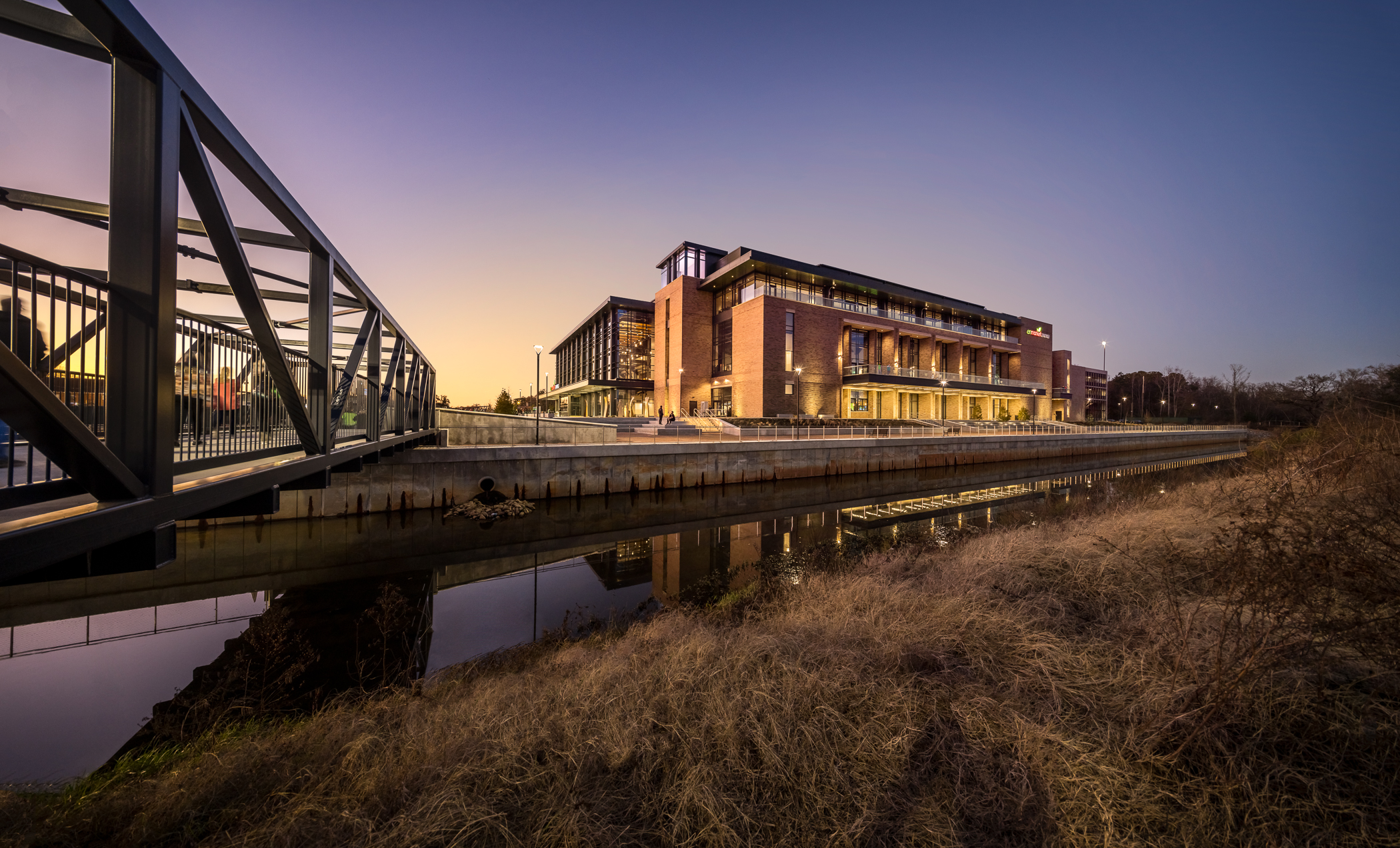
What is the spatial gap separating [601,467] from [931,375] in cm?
3674

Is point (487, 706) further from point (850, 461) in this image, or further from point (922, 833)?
point (850, 461)

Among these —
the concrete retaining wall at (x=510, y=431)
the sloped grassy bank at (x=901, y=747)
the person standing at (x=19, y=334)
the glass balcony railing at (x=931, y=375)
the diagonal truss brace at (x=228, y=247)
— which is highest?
the glass balcony railing at (x=931, y=375)

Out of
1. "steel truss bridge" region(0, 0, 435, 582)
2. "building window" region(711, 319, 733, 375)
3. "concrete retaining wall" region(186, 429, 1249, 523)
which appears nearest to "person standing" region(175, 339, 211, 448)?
"steel truss bridge" region(0, 0, 435, 582)

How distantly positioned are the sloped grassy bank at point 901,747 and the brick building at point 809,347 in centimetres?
3409

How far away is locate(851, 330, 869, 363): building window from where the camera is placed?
148ft

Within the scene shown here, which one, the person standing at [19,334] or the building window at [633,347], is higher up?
the building window at [633,347]

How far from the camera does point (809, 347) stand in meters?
41.3

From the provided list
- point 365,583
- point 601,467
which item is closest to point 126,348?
point 365,583

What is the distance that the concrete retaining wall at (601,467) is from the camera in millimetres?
16125

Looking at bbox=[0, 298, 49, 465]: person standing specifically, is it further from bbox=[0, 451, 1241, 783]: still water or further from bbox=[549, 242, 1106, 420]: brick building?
bbox=[549, 242, 1106, 420]: brick building

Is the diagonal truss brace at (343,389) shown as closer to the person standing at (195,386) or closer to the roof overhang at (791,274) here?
the person standing at (195,386)

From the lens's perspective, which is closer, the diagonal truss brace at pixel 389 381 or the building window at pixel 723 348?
the diagonal truss brace at pixel 389 381

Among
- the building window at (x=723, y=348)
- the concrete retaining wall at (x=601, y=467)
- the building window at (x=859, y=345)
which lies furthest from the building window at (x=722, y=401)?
the concrete retaining wall at (x=601, y=467)

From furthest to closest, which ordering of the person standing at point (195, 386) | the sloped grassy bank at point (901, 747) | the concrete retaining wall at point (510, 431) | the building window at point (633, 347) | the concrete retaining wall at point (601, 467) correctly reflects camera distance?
the building window at point (633, 347) → the concrete retaining wall at point (510, 431) → the concrete retaining wall at point (601, 467) → the person standing at point (195, 386) → the sloped grassy bank at point (901, 747)
